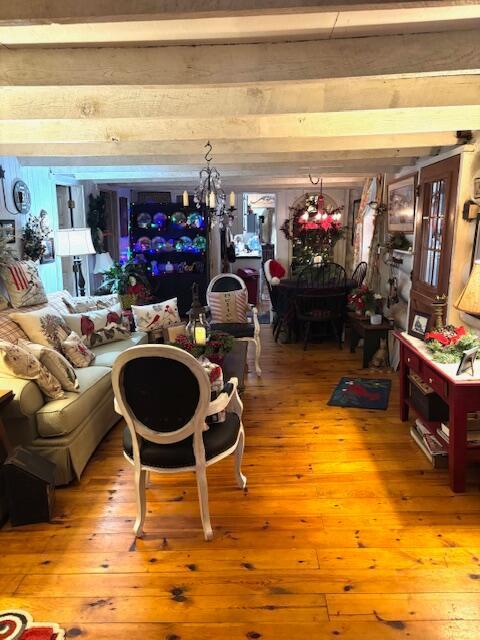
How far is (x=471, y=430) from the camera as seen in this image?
2.86m

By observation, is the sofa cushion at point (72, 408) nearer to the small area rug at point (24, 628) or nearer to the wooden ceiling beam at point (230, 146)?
the small area rug at point (24, 628)

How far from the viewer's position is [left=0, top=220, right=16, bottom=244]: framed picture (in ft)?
13.1

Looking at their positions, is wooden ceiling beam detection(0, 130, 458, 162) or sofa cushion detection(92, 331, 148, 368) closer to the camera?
wooden ceiling beam detection(0, 130, 458, 162)

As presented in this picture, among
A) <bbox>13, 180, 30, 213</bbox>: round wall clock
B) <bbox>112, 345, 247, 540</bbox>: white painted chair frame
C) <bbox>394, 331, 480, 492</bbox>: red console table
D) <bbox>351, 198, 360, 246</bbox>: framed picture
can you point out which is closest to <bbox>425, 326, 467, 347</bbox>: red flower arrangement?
<bbox>394, 331, 480, 492</bbox>: red console table

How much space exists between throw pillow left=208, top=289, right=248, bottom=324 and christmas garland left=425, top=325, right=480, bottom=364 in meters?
2.40

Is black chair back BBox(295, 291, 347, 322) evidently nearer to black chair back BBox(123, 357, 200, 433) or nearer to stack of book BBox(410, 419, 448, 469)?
stack of book BBox(410, 419, 448, 469)

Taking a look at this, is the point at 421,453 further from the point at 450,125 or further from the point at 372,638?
the point at 450,125

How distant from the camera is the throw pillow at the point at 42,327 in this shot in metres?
3.45

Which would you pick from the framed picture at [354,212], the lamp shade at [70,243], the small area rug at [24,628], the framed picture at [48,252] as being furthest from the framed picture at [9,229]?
the framed picture at [354,212]

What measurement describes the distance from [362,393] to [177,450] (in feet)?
8.24

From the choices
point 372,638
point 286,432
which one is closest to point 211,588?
point 372,638

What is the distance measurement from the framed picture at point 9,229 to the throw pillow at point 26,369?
5.29 feet

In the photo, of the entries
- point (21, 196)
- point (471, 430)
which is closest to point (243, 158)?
point (21, 196)

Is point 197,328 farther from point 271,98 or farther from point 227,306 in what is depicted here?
point 227,306
